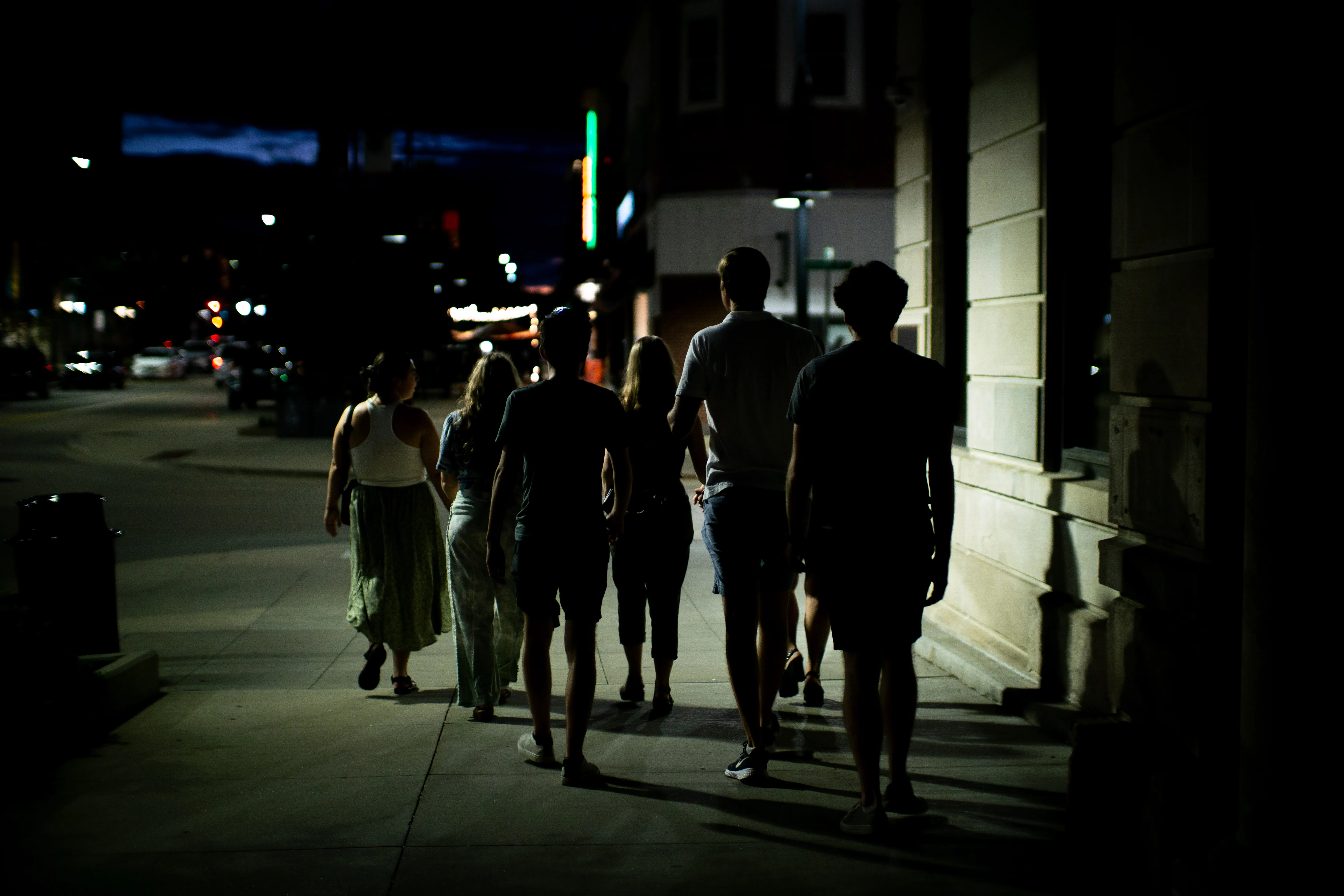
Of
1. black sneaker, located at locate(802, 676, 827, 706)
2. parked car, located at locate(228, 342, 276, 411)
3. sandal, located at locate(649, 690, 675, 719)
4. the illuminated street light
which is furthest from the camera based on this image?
the illuminated street light

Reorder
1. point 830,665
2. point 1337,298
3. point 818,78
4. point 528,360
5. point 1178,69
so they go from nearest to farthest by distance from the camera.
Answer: point 1337,298 < point 1178,69 < point 830,665 < point 818,78 < point 528,360

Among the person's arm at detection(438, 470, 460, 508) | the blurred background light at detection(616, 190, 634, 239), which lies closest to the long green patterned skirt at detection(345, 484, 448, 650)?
the person's arm at detection(438, 470, 460, 508)

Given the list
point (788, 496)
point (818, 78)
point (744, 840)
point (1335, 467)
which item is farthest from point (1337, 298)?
point (818, 78)

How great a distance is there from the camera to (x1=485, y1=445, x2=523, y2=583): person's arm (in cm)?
495

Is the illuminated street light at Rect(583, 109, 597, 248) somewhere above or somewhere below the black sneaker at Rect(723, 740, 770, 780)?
above

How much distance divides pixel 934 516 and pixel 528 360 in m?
63.6

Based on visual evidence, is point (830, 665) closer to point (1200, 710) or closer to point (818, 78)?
point (1200, 710)

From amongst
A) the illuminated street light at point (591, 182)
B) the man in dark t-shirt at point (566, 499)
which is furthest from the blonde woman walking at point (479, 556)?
the illuminated street light at point (591, 182)

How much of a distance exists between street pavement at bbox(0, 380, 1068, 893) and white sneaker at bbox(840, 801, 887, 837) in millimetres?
47

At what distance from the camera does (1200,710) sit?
464cm

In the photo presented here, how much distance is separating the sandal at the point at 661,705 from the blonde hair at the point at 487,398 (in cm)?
145

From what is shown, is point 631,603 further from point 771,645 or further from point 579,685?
point 579,685

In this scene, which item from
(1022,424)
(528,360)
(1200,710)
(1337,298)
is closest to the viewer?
(1337,298)

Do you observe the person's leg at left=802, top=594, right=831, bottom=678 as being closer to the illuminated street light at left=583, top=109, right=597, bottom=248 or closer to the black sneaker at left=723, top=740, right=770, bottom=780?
the black sneaker at left=723, top=740, right=770, bottom=780
